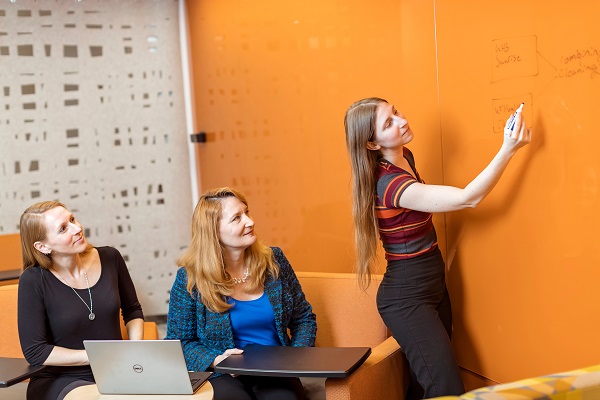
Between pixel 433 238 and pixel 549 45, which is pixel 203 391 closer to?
pixel 433 238

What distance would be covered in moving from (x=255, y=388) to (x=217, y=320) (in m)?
0.31

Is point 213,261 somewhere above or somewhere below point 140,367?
above

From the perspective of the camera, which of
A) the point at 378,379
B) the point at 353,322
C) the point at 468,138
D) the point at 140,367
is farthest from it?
the point at 353,322

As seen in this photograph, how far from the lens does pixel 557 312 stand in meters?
2.81

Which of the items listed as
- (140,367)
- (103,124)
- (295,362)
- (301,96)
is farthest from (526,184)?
(103,124)

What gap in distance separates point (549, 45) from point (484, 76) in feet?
1.23

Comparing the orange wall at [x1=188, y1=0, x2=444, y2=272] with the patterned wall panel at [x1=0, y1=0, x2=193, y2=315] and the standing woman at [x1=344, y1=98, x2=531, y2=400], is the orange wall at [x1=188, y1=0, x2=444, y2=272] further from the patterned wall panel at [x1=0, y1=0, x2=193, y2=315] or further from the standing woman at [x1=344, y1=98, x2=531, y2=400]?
the standing woman at [x1=344, y1=98, x2=531, y2=400]

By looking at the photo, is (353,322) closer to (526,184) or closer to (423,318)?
(423,318)

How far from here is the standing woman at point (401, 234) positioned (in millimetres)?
2986

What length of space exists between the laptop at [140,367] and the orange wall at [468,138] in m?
1.21

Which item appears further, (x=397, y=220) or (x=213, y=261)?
(x=213, y=261)

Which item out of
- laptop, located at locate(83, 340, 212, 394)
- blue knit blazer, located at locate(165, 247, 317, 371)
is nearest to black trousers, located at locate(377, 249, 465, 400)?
blue knit blazer, located at locate(165, 247, 317, 371)

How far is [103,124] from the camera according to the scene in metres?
5.48

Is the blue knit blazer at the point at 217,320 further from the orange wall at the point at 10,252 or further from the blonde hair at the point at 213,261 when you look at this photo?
the orange wall at the point at 10,252
